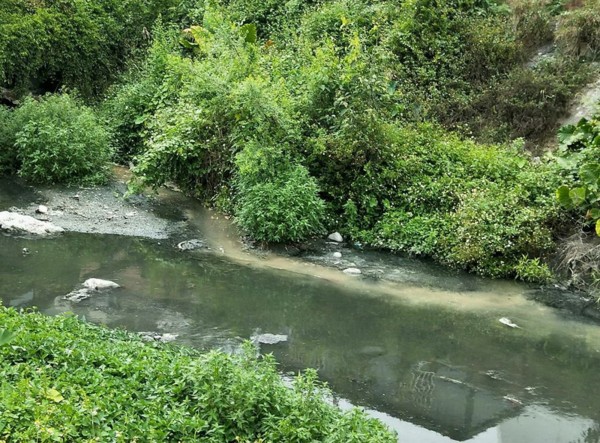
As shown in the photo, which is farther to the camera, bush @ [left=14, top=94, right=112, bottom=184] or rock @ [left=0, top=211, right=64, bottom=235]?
bush @ [left=14, top=94, right=112, bottom=184]

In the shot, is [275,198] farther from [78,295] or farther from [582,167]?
[582,167]

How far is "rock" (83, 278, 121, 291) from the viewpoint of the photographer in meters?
8.52

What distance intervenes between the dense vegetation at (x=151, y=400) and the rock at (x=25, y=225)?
496 centimetres

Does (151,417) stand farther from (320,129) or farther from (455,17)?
(455,17)

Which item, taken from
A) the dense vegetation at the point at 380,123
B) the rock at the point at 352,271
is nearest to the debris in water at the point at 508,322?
the dense vegetation at the point at 380,123

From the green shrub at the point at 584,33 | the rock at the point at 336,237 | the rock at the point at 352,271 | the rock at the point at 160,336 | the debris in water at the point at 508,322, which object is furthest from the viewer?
the green shrub at the point at 584,33

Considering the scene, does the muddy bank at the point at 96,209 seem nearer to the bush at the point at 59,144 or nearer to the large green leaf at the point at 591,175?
the bush at the point at 59,144

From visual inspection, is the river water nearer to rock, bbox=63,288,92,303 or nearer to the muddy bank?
rock, bbox=63,288,92,303

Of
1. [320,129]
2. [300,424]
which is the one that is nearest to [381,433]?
[300,424]

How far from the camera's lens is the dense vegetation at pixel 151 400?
4.57 m

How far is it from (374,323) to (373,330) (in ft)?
0.56

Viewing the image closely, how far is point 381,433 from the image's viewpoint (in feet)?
16.8

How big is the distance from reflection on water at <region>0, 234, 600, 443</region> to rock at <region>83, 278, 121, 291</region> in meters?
0.20

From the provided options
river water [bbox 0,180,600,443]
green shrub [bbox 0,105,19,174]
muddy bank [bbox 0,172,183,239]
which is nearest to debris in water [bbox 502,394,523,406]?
river water [bbox 0,180,600,443]
